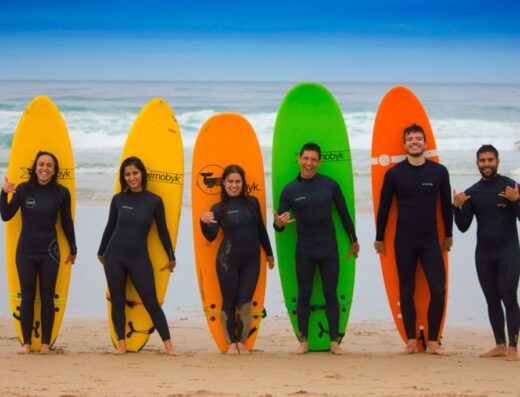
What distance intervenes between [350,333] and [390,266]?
2.78 feet

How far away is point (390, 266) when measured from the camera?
5.89 metres

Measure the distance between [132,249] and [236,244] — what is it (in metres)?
0.70

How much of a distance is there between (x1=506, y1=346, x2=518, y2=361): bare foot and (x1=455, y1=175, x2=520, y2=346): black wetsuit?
32 mm

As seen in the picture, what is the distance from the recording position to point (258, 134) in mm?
23766

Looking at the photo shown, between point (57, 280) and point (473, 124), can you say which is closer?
point (57, 280)

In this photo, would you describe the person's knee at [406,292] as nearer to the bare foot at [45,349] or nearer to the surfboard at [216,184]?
the surfboard at [216,184]

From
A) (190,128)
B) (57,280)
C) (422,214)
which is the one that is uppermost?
(190,128)

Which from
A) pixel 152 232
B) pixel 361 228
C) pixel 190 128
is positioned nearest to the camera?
pixel 152 232

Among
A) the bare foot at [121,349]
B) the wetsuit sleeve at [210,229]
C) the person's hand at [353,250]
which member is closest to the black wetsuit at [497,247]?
the person's hand at [353,250]

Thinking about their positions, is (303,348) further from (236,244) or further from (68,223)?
(68,223)

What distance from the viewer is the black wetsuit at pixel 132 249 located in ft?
18.3

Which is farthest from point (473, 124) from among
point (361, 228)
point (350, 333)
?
point (350, 333)

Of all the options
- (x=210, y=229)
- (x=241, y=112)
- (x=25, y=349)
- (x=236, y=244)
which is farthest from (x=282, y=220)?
(x=241, y=112)

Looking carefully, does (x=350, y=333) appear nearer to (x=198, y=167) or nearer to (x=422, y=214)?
(x=422, y=214)
